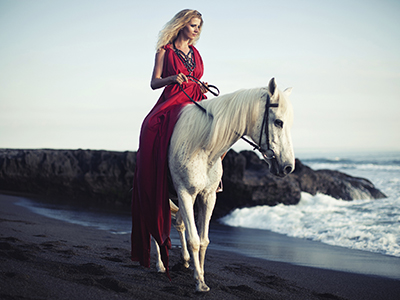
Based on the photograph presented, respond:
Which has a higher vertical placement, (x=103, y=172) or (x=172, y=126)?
(x=172, y=126)

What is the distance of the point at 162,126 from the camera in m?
3.01

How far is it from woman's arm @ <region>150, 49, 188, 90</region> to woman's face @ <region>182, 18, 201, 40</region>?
28 centimetres

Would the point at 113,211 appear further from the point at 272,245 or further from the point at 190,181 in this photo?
the point at 190,181

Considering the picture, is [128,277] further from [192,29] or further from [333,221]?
[333,221]

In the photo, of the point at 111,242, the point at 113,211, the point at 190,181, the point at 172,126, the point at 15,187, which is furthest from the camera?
the point at 15,187

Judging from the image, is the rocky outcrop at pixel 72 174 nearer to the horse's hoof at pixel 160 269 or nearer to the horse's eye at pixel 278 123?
the horse's hoof at pixel 160 269

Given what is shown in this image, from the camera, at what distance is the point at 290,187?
893 centimetres

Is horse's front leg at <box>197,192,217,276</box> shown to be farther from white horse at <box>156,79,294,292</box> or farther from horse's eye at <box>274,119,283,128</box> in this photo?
horse's eye at <box>274,119,283,128</box>

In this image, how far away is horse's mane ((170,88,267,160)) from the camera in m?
2.63

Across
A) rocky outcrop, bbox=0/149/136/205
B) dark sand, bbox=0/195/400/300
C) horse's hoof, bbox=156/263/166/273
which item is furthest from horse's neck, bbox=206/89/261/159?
rocky outcrop, bbox=0/149/136/205

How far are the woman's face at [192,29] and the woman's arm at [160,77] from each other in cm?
28

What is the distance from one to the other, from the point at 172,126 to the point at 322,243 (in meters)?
4.21

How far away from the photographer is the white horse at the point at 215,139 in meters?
2.55

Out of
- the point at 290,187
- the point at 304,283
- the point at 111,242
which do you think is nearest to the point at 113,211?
the point at 111,242
